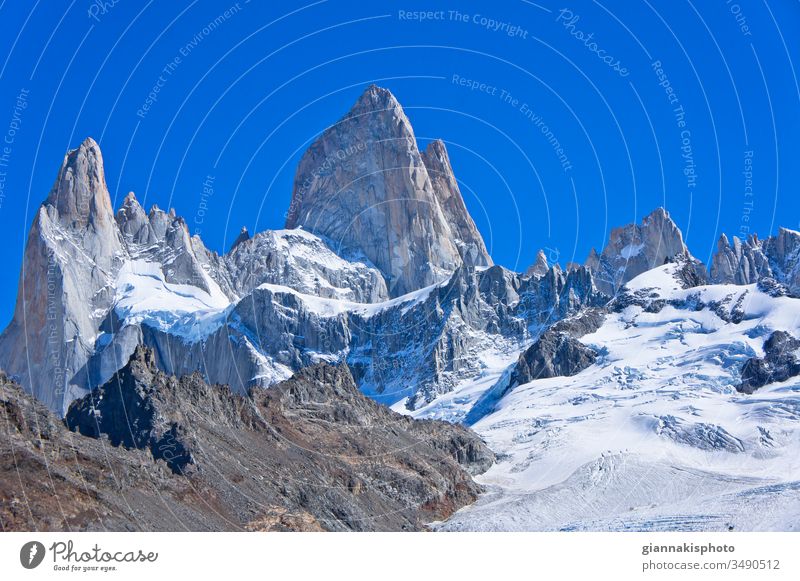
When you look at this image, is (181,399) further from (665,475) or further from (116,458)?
(665,475)

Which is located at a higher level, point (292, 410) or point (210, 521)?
point (292, 410)

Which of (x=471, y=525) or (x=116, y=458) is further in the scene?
(x=471, y=525)
